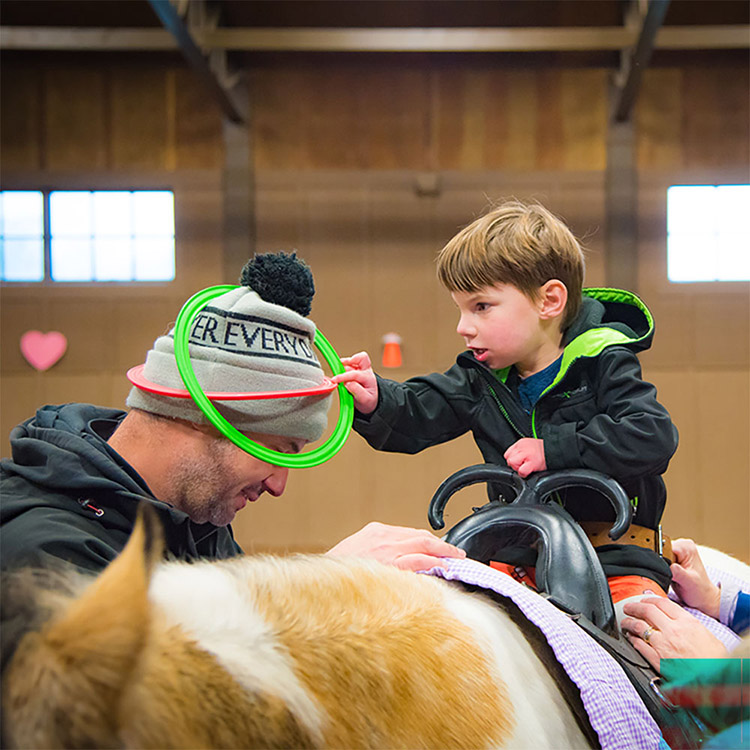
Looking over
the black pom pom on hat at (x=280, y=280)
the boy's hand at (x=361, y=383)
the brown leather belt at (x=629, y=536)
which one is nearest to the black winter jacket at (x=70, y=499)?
the black pom pom on hat at (x=280, y=280)

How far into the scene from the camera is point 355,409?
1307 millimetres

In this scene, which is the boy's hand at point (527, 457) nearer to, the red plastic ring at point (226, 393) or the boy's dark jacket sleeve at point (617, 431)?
the boy's dark jacket sleeve at point (617, 431)

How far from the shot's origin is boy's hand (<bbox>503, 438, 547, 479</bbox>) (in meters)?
1.11

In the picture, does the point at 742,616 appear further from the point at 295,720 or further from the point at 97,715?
the point at 97,715

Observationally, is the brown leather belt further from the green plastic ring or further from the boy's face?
the green plastic ring

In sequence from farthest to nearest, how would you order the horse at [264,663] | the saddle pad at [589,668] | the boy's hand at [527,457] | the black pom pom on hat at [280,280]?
the boy's hand at [527,457] < the black pom pom on hat at [280,280] < the saddle pad at [589,668] < the horse at [264,663]

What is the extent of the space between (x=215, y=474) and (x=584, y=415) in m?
0.61

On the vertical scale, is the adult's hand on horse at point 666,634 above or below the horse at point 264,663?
below

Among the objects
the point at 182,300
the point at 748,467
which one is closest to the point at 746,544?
the point at 748,467

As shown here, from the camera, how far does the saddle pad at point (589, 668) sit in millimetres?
600

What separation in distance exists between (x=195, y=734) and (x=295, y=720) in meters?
0.06

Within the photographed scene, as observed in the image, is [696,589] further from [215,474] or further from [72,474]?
[72,474]

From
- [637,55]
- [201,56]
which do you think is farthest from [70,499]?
[637,55]

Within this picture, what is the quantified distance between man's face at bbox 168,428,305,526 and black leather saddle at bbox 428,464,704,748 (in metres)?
0.23
